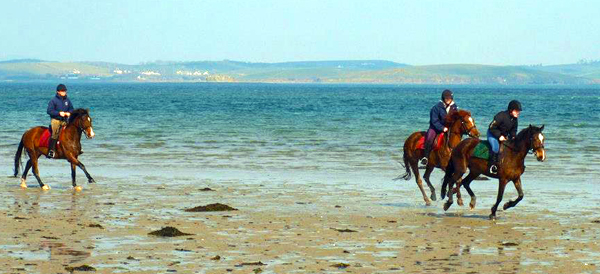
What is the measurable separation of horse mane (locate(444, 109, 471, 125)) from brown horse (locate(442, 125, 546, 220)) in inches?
27.5

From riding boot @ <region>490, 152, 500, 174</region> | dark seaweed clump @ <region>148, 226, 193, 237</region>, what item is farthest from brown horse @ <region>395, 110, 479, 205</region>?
dark seaweed clump @ <region>148, 226, 193, 237</region>

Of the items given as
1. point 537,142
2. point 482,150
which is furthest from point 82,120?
point 537,142

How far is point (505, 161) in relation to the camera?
1822cm

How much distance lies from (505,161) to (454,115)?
2.00 m

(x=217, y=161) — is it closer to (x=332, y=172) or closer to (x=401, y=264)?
(x=332, y=172)

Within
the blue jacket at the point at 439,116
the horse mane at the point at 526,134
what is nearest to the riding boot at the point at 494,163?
the horse mane at the point at 526,134

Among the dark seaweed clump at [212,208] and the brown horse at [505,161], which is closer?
the brown horse at [505,161]

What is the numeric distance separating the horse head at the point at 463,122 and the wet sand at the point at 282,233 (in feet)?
4.73

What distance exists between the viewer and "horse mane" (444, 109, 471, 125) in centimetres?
1976

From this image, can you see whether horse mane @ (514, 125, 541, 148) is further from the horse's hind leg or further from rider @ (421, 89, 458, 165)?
rider @ (421, 89, 458, 165)

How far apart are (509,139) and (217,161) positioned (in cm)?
1417

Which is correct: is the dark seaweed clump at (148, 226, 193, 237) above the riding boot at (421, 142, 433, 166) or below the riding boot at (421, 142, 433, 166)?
below

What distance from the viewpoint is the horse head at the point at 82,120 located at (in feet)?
71.9

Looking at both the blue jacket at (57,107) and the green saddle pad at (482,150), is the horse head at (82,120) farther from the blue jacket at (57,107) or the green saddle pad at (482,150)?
the green saddle pad at (482,150)
